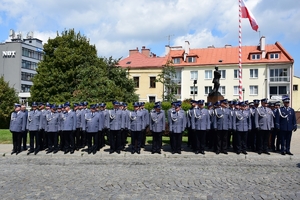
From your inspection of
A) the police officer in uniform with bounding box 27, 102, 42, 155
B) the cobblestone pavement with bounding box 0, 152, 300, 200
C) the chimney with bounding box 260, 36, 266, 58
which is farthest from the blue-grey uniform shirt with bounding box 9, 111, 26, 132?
the chimney with bounding box 260, 36, 266, 58

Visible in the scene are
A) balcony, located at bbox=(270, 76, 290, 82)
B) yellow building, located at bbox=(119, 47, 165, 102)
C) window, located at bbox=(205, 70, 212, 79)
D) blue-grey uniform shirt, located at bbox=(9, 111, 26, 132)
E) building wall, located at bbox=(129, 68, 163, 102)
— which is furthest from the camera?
building wall, located at bbox=(129, 68, 163, 102)

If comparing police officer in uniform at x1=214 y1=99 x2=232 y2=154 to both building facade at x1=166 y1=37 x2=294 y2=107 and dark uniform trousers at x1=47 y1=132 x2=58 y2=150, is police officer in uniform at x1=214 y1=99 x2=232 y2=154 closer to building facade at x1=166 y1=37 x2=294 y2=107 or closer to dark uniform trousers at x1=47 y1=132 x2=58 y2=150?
dark uniform trousers at x1=47 y1=132 x2=58 y2=150

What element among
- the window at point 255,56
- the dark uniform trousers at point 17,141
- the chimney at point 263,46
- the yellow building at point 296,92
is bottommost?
the dark uniform trousers at point 17,141

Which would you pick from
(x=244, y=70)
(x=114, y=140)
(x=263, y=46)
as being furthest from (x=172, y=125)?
(x=263, y=46)

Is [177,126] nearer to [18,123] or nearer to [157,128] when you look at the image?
[157,128]

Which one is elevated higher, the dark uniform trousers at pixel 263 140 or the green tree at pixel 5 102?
the green tree at pixel 5 102

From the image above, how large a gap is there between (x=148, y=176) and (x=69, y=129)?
5.04 metres

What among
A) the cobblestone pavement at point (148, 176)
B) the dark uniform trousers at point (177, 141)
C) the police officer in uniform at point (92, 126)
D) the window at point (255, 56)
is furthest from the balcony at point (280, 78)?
the police officer in uniform at point (92, 126)

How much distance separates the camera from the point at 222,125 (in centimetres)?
1202

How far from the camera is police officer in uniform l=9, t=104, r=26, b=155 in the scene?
12281mm

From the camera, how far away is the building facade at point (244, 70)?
1977 inches

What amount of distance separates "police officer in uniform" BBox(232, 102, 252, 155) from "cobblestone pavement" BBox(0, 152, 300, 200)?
0.71 meters

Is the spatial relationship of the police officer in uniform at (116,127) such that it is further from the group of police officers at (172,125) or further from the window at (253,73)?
the window at (253,73)

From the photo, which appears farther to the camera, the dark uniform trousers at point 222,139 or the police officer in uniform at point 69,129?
the police officer in uniform at point 69,129
